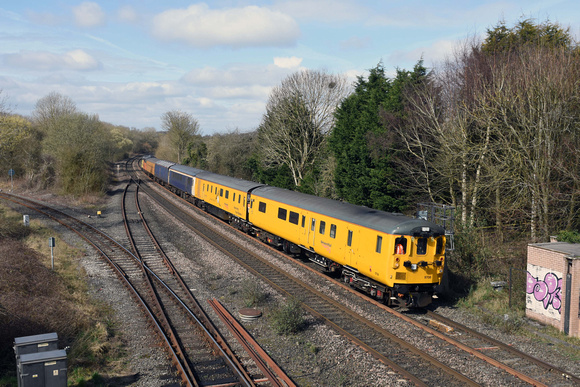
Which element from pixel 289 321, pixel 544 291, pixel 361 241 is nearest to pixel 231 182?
pixel 361 241

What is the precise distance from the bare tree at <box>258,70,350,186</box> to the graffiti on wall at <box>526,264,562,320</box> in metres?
26.1

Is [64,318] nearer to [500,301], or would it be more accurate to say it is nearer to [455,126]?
[500,301]

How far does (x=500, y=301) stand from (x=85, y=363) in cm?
1166

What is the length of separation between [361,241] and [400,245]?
5.23 feet

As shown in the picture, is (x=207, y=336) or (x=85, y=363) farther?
(x=207, y=336)

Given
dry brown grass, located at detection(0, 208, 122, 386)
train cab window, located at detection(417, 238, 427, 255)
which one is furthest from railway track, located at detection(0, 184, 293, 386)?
train cab window, located at detection(417, 238, 427, 255)

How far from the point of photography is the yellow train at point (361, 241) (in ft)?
41.8

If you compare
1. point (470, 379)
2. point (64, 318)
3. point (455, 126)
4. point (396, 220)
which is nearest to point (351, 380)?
point (470, 379)

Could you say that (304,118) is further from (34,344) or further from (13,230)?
(34,344)

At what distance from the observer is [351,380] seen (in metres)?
8.99

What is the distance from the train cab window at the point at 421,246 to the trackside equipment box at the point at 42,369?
9.14 m

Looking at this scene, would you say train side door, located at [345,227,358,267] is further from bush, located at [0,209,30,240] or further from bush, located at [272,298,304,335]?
bush, located at [0,209,30,240]

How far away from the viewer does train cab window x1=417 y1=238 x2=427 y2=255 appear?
1286 centimetres

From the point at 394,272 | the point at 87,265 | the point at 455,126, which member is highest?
the point at 455,126
